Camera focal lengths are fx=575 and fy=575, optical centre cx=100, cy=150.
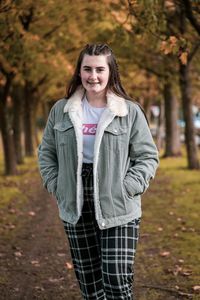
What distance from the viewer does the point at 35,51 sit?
13.9 metres

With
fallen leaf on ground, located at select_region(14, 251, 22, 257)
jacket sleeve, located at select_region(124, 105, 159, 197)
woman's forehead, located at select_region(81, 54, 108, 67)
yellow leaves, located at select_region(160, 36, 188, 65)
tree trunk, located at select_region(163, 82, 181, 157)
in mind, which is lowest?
tree trunk, located at select_region(163, 82, 181, 157)

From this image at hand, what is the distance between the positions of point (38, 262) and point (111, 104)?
3729 mm

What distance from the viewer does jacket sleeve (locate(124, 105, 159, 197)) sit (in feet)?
12.2

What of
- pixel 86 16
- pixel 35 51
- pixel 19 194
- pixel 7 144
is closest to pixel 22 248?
pixel 19 194

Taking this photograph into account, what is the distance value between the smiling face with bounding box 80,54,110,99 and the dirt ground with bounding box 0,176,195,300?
251 centimetres

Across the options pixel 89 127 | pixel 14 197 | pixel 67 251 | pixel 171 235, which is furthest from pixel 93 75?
pixel 14 197

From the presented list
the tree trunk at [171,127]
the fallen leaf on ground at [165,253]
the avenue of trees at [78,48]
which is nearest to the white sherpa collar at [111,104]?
the fallen leaf on ground at [165,253]

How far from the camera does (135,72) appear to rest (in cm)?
2081

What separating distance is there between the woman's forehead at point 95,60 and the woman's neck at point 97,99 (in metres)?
0.21

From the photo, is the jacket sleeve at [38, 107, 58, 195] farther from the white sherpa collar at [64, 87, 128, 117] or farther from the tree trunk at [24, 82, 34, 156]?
the tree trunk at [24, 82, 34, 156]

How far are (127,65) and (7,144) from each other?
4636mm

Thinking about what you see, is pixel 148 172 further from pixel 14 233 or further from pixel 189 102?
pixel 189 102

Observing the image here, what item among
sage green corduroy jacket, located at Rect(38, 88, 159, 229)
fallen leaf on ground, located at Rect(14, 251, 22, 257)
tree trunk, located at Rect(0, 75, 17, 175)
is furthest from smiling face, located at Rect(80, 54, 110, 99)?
tree trunk, located at Rect(0, 75, 17, 175)

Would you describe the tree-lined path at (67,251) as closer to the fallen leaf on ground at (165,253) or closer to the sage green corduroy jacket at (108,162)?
the fallen leaf on ground at (165,253)
